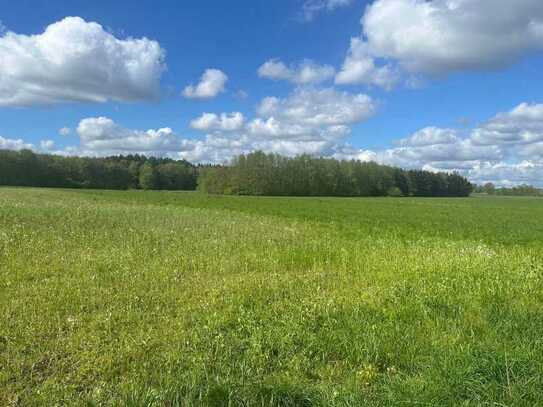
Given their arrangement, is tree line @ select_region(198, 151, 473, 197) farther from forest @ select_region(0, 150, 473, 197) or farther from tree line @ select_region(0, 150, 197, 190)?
tree line @ select_region(0, 150, 197, 190)

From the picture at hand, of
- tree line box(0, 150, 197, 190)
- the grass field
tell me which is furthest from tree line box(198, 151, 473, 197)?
the grass field

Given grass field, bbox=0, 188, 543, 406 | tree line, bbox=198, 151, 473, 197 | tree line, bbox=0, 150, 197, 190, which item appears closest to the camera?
grass field, bbox=0, 188, 543, 406

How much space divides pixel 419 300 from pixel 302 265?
4117mm

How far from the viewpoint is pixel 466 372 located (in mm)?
4398

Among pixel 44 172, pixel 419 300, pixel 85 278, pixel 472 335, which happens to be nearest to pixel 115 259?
pixel 85 278

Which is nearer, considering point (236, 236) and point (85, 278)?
point (85, 278)

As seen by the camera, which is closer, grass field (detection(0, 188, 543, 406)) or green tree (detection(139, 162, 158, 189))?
grass field (detection(0, 188, 543, 406))

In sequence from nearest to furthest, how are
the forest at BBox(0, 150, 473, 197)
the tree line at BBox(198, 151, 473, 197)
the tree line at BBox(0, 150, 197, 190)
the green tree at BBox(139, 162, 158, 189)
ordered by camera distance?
the tree line at BBox(0, 150, 197, 190) → the forest at BBox(0, 150, 473, 197) → the tree line at BBox(198, 151, 473, 197) → the green tree at BBox(139, 162, 158, 189)

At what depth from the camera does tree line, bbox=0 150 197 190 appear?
113 metres

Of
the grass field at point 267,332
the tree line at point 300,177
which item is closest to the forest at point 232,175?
the tree line at point 300,177

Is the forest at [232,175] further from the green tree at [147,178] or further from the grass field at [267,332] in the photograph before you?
the grass field at [267,332]

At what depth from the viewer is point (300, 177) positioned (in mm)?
126125

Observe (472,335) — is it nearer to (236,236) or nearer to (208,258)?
(208,258)

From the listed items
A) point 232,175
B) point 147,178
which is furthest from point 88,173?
point 232,175
